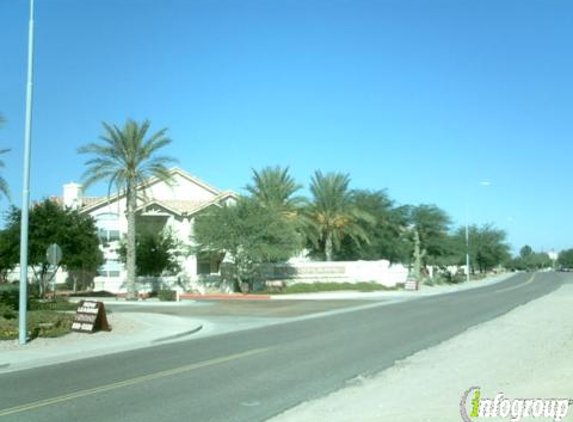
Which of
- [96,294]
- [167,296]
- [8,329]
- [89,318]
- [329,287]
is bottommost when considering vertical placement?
[8,329]

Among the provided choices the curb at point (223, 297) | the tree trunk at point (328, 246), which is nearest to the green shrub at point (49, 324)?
the curb at point (223, 297)

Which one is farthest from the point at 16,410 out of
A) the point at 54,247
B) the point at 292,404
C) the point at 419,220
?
the point at 419,220

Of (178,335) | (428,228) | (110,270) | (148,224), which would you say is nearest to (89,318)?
(178,335)

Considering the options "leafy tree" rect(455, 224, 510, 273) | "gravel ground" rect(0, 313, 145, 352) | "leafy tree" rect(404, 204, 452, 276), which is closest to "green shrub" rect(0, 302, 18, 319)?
"gravel ground" rect(0, 313, 145, 352)

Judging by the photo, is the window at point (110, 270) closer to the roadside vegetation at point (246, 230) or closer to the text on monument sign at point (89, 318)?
the roadside vegetation at point (246, 230)

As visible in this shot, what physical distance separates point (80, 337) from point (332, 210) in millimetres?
39296

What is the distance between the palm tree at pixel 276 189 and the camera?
184ft

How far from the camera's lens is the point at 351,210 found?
58406 mm

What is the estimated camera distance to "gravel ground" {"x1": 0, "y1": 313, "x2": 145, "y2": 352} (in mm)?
18266

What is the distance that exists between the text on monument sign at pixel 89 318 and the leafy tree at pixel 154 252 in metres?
28.6

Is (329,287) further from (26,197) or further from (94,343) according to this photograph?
(26,197)

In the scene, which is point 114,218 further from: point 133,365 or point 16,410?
point 16,410

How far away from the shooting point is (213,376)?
13.0 m

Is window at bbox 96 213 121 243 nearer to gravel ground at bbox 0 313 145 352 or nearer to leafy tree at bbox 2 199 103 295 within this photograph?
→ leafy tree at bbox 2 199 103 295
